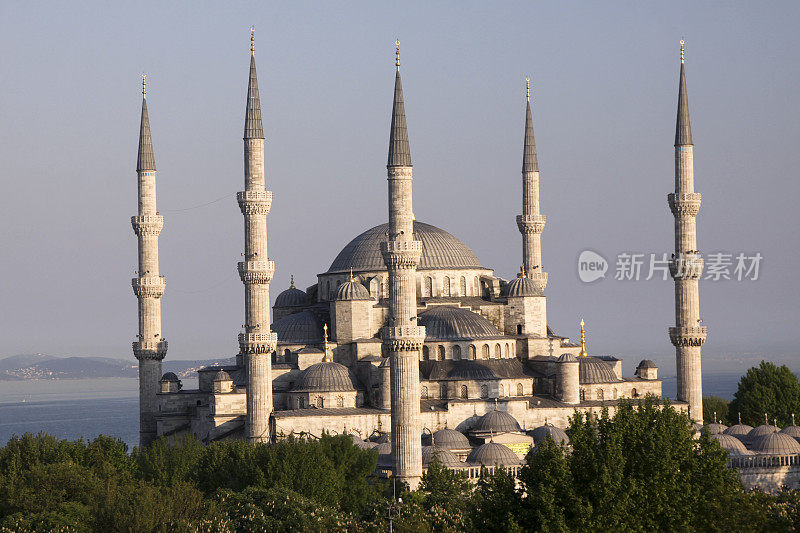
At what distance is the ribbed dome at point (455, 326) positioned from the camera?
51.1 metres

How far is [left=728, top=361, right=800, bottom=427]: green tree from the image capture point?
6141cm

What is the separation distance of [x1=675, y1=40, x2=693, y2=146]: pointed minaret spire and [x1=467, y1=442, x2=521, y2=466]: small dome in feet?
51.3

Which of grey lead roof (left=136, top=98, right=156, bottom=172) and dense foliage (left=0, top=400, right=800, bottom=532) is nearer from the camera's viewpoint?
dense foliage (left=0, top=400, right=800, bottom=532)

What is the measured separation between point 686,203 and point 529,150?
852 centimetres

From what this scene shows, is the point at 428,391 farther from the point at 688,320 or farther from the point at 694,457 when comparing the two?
the point at 694,457

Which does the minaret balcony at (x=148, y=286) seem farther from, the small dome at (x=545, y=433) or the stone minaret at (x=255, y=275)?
the small dome at (x=545, y=433)

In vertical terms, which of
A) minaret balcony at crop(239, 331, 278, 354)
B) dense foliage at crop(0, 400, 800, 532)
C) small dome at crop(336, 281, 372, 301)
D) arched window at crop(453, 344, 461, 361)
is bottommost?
dense foliage at crop(0, 400, 800, 532)

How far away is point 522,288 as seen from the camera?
180 ft

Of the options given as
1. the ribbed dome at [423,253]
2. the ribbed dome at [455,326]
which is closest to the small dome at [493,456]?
the ribbed dome at [455,326]

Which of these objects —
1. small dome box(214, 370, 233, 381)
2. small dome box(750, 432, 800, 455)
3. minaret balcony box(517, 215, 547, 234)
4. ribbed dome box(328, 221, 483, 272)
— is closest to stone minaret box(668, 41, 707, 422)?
small dome box(750, 432, 800, 455)

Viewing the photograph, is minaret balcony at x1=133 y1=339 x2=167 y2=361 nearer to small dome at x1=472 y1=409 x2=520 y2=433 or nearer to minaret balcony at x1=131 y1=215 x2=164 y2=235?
minaret balcony at x1=131 y1=215 x2=164 y2=235

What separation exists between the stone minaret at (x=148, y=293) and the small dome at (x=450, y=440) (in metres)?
13.0

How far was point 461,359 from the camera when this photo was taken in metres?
51.0

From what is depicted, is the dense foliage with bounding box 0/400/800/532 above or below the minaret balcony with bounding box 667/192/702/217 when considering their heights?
below
